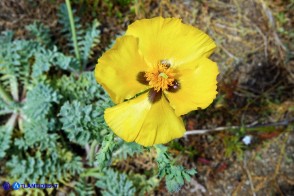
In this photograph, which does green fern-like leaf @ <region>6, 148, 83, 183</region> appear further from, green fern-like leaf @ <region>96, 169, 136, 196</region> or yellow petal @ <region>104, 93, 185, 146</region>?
yellow petal @ <region>104, 93, 185, 146</region>

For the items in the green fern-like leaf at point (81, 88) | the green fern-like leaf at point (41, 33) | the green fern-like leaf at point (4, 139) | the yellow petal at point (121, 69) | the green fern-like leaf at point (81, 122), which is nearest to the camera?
the yellow petal at point (121, 69)

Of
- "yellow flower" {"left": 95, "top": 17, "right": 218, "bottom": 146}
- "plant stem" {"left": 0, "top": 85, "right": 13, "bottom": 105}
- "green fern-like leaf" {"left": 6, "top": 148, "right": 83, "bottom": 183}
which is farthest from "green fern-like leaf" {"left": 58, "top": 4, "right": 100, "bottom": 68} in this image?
"yellow flower" {"left": 95, "top": 17, "right": 218, "bottom": 146}

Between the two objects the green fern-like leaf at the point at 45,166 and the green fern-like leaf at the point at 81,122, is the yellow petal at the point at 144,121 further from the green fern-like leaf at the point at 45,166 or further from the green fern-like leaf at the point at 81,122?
the green fern-like leaf at the point at 45,166

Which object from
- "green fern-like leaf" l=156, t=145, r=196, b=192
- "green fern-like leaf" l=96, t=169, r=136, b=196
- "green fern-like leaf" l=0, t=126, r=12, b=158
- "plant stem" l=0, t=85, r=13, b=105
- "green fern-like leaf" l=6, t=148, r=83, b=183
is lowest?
"green fern-like leaf" l=96, t=169, r=136, b=196

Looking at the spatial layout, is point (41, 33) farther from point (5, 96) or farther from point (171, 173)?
point (171, 173)

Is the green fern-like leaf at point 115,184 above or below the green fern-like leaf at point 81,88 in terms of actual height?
below

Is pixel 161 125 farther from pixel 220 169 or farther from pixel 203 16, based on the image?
pixel 203 16

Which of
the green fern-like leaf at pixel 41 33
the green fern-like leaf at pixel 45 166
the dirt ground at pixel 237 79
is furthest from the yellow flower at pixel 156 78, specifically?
the green fern-like leaf at pixel 41 33
